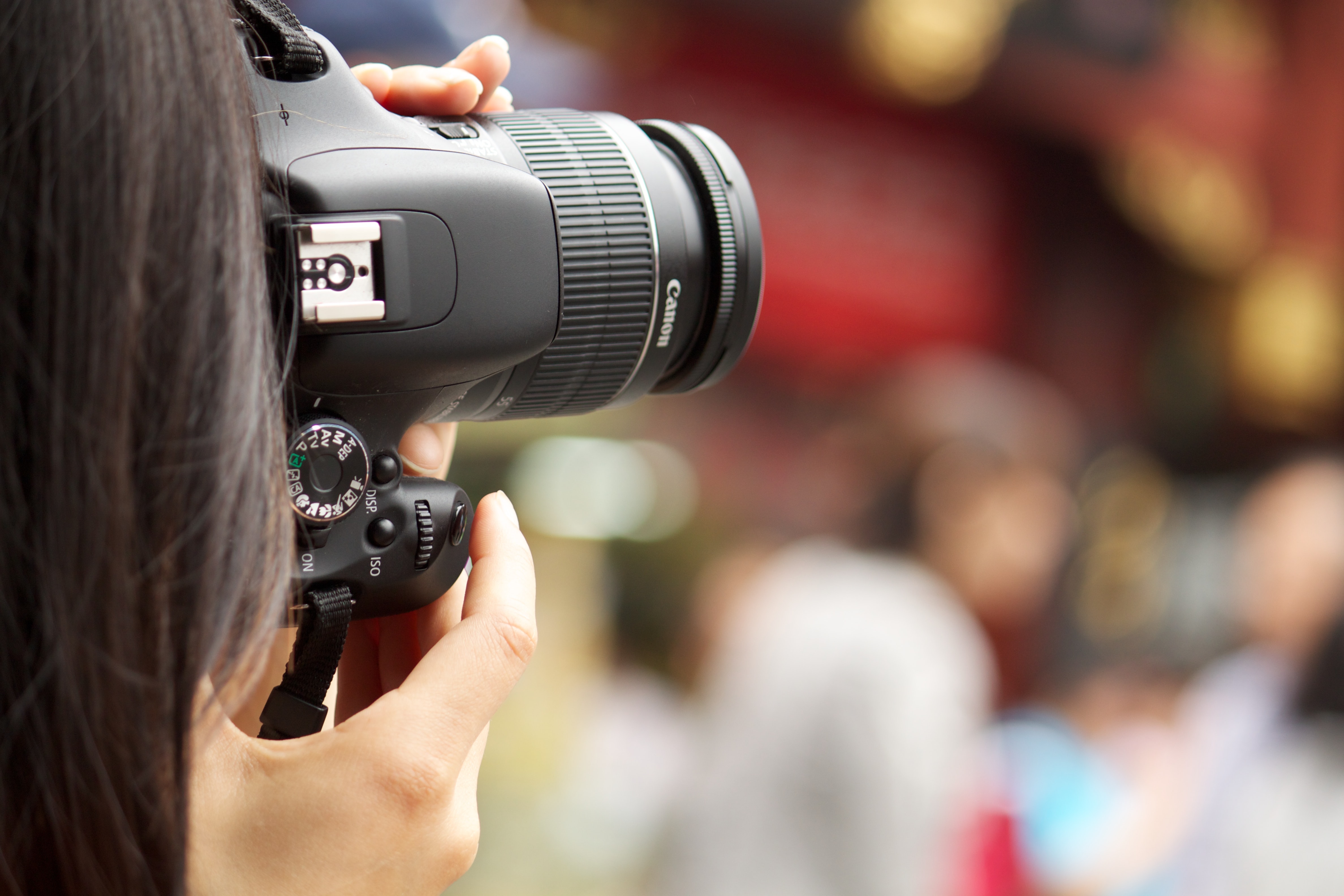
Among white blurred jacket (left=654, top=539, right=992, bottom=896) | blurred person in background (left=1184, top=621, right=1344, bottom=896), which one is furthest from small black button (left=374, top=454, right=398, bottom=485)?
blurred person in background (left=1184, top=621, right=1344, bottom=896)

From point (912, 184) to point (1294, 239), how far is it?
42.7 inches

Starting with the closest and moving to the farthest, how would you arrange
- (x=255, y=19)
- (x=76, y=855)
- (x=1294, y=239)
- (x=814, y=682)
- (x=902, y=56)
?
(x=76, y=855) < (x=255, y=19) < (x=814, y=682) < (x=902, y=56) < (x=1294, y=239)

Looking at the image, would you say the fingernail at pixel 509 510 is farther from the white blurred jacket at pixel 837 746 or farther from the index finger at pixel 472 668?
the white blurred jacket at pixel 837 746

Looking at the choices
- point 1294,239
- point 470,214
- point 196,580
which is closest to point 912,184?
point 1294,239

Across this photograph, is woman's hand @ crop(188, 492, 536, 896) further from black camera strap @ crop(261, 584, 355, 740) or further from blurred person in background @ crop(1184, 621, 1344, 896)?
blurred person in background @ crop(1184, 621, 1344, 896)

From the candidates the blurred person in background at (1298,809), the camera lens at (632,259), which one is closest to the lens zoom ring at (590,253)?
the camera lens at (632,259)

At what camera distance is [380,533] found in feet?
2.03

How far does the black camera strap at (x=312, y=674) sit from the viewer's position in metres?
0.60

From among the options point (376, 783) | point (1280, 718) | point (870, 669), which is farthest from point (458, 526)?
point (1280, 718)

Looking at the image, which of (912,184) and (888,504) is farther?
(912,184)

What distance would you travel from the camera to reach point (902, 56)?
8.74 feet

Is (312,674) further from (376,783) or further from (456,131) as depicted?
(456,131)

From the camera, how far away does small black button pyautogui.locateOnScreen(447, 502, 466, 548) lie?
65cm

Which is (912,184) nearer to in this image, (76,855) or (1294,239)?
(1294,239)
